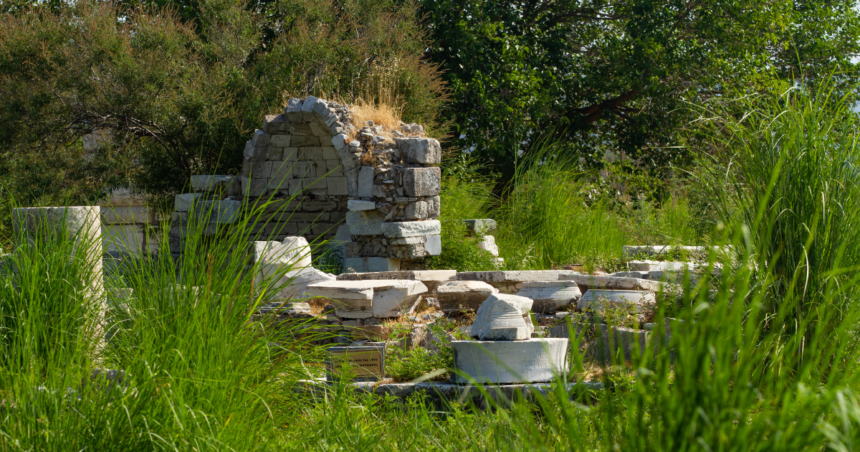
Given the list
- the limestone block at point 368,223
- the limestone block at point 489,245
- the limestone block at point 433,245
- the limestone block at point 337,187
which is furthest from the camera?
the limestone block at point 337,187

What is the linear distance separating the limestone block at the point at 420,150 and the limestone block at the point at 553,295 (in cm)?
311

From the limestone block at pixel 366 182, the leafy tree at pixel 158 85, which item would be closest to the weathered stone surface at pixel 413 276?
the limestone block at pixel 366 182

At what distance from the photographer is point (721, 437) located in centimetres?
119

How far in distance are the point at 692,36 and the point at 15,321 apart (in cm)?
1364

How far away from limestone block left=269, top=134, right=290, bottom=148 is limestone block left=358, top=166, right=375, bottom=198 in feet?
8.24

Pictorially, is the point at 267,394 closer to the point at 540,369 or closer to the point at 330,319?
the point at 540,369

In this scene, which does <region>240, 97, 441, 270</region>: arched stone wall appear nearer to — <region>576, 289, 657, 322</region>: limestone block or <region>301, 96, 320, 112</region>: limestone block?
<region>301, 96, 320, 112</region>: limestone block

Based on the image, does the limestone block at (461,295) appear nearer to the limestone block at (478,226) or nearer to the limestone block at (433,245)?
the limestone block at (433,245)

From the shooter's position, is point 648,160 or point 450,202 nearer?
point 450,202

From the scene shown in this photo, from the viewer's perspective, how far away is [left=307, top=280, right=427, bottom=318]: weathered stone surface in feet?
17.7

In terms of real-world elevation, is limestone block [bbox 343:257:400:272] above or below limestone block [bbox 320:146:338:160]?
below

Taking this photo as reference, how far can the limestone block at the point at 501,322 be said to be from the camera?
3.88 meters

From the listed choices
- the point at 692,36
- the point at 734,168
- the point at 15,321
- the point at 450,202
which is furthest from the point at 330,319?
the point at 692,36

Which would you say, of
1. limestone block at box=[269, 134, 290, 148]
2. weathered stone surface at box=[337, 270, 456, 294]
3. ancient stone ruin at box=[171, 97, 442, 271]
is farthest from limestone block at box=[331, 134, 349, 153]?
weathered stone surface at box=[337, 270, 456, 294]
